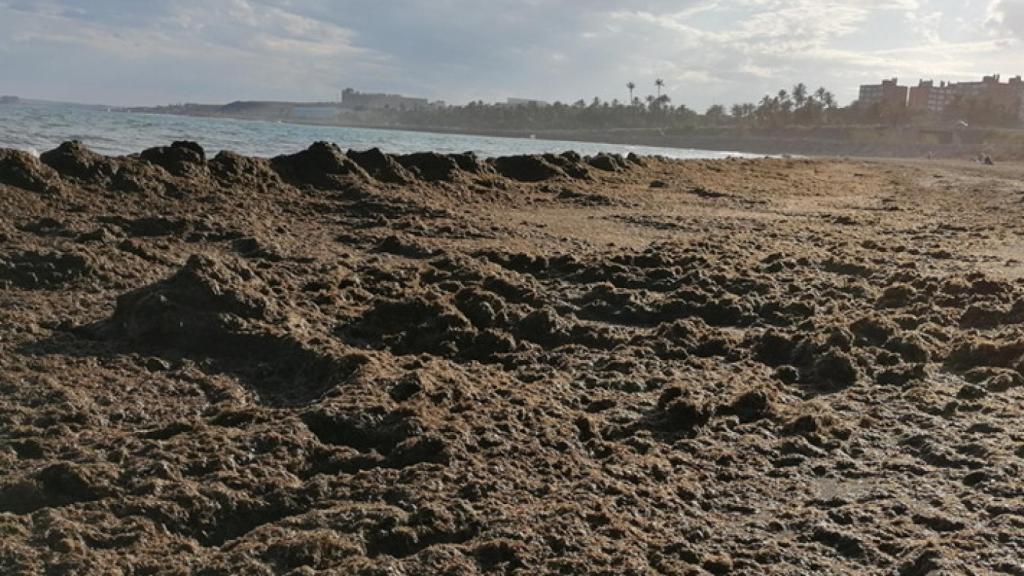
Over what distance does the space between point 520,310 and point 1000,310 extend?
3.52 meters

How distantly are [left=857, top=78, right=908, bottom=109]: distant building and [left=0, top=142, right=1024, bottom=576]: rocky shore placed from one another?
128 metres

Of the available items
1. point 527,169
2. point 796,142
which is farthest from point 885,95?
point 527,169

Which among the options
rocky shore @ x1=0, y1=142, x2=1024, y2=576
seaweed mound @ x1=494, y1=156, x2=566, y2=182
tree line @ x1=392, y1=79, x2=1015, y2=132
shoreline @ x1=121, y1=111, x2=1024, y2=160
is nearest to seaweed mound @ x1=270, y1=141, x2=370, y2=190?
rocky shore @ x1=0, y1=142, x2=1024, y2=576

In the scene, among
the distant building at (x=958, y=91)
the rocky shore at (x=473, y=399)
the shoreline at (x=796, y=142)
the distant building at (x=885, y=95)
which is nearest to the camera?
the rocky shore at (x=473, y=399)

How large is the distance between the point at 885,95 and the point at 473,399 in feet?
558

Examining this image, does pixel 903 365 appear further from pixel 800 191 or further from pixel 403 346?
pixel 800 191

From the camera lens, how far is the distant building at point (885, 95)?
125331 millimetres

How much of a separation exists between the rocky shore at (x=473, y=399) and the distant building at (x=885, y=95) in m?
128

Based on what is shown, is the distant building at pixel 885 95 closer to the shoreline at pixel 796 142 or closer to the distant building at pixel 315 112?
the shoreline at pixel 796 142

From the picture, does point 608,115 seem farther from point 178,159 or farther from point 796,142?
point 178,159

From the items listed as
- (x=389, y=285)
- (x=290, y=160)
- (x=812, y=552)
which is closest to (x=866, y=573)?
(x=812, y=552)

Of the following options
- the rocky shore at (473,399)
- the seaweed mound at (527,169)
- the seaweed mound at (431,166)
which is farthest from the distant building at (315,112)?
the rocky shore at (473,399)

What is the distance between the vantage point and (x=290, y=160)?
11266mm

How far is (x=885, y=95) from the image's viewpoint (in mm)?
156875
